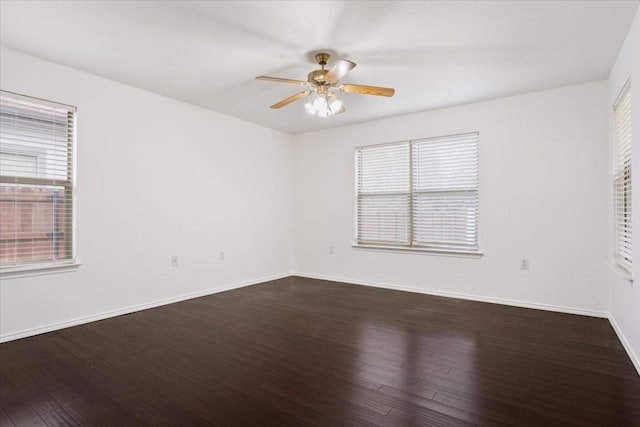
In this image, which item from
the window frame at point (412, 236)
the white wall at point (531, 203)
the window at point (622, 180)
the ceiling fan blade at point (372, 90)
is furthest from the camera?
the window frame at point (412, 236)

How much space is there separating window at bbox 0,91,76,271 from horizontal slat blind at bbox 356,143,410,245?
363 centimetres

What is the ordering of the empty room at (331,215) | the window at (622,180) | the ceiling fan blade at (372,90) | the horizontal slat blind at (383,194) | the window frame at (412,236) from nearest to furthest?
the empty room at (331,215) < the window at (622,180) < the ceiling fan blade at (372,90) < the window frame at (412,236) < the horizontal slat blind at (383,194)

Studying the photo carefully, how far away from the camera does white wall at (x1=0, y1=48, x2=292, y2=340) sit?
3.11 metres

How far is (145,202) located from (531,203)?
174 inches

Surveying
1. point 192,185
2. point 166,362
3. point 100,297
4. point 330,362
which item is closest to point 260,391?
point 330,362

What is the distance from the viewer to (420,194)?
467 centimetres

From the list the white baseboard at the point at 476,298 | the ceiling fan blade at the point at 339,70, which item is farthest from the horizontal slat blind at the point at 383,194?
the ceiling fan blade at the point at 339,70

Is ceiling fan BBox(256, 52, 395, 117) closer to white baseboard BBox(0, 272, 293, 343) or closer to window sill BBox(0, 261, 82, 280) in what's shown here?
window sill BBox(0, 261, 82, 280)

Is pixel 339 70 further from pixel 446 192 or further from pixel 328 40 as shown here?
pixel 446 192

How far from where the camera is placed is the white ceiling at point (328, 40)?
89.5 inches

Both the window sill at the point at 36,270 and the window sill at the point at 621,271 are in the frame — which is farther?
the window sill at the point at 36,270

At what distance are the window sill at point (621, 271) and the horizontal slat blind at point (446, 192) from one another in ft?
4.35

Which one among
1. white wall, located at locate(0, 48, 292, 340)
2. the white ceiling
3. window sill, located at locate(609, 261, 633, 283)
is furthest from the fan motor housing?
window sill, located at locate(609, 261, 633, 283)

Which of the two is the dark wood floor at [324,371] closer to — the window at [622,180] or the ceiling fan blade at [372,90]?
the window at [622,180]
